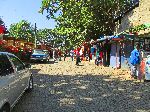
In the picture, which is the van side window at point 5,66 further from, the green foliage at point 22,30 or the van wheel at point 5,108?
the green foliage at point 22,30

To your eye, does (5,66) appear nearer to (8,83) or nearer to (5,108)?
(8,83)

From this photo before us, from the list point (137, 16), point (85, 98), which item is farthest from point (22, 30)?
point (85, 98)

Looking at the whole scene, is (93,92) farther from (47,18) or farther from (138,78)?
(47,18)

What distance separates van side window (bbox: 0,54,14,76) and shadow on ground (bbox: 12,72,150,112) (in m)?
1.42

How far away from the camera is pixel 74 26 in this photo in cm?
3672

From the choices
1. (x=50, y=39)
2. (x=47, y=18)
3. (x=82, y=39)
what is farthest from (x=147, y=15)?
(x=50, y=39)

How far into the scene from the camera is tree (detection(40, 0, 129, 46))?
34031 millimetres

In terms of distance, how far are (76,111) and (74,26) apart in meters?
28.9

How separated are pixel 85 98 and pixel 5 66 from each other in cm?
380

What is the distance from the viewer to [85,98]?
1021 cm

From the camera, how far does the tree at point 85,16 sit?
34031 millimetres

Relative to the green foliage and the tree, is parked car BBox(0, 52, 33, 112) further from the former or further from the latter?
the green foliage

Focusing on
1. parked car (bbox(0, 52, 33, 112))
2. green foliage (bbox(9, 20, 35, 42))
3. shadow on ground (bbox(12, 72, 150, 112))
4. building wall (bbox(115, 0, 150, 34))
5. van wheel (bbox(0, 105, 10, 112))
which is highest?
green foliage (bbox(9, 20, 35, 42))

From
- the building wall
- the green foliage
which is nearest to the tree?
the building wall
